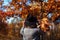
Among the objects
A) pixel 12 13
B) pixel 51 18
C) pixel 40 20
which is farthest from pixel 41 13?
pixel 12 13

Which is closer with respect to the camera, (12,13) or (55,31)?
(12,13)

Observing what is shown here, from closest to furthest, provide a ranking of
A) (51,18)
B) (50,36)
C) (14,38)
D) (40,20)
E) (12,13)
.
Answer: (40,20) → (51,18) → (12,13) → (50,36) → (14,38)

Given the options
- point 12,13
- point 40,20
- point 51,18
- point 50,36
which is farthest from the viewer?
point 50,36

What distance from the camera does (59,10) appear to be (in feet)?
27.8

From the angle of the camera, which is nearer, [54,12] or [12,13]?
[54,12]

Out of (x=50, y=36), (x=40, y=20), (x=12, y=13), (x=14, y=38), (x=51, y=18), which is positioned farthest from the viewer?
(x=14, y=38)

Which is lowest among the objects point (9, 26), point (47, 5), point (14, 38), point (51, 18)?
point (14, 38)

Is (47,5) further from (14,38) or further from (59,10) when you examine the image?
(14,38)

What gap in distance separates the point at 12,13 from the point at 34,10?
1786mm

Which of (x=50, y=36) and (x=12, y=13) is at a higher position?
(x=12, y=13)

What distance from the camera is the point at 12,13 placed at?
9.49 m

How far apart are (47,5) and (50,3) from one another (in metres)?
0.23

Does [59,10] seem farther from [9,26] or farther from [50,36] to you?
[9,26]

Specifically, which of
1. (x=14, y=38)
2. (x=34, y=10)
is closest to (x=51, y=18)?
(x=34, y=10)
